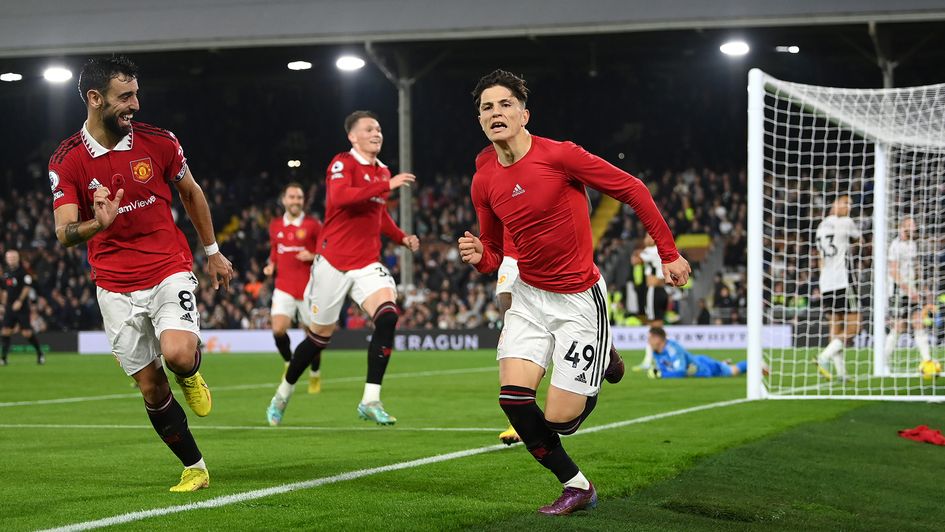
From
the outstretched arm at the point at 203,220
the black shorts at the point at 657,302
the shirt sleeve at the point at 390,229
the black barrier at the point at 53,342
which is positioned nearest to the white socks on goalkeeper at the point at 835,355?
the black shorts at the point at 657,302

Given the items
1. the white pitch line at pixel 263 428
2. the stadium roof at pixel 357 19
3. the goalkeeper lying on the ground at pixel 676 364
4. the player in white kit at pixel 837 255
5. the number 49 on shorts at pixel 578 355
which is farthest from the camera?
the stadium roof at pixel 357 19

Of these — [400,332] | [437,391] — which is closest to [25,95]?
[400,332]

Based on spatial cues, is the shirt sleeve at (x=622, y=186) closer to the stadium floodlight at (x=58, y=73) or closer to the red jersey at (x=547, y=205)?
the red jersey at (x=547, y=205)

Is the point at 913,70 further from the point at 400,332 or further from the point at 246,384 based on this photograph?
the point at 246,384

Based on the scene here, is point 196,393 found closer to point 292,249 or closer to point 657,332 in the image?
point 292,249

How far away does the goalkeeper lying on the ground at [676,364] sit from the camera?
625 inches

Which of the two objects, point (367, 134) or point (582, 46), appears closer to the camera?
point (367, 134)

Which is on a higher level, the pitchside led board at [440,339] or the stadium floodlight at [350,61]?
the stadium floodlight at [350,61]

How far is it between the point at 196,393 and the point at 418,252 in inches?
1090

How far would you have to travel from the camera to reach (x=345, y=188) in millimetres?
9906

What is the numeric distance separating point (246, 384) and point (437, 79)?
23960mm

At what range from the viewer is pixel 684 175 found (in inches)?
1357

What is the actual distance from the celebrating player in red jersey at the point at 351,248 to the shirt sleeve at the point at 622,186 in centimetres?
436

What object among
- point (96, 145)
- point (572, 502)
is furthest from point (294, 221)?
point (572, 502)
